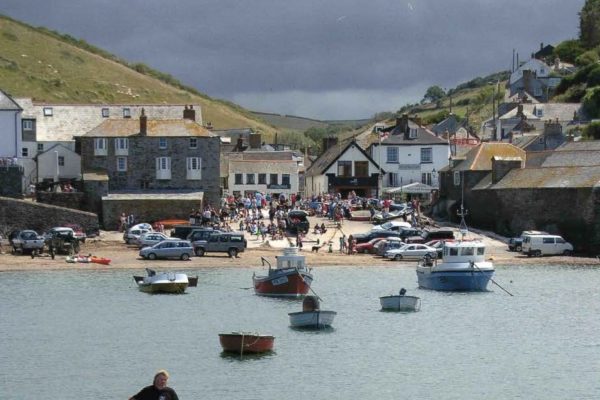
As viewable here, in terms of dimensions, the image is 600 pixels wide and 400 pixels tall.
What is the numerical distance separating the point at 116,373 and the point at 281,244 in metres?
38.6

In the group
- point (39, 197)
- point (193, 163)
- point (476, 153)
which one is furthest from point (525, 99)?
point (39, 197)

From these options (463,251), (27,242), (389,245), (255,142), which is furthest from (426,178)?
(463,251)

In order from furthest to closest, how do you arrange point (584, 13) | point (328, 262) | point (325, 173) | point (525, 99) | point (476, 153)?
point (584, 13)
point (525, 99)
point (325, 173)
point (476, 153)
point (328, 262)

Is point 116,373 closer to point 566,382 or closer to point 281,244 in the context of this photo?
point 566,382

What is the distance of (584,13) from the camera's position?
625 feet

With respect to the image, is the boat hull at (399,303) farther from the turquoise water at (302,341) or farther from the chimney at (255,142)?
the chimney at (255,142)

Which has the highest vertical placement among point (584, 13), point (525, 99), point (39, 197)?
point (584, 13)

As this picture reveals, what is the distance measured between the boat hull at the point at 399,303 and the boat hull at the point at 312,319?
6.05 meters

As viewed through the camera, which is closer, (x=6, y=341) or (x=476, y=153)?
(x=6, y=341)

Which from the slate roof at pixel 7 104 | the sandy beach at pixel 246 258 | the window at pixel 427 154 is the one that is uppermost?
the slate roof at pixel 7 104

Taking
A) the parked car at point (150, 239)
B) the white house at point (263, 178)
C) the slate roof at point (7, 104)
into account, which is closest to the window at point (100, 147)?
the slate roof at point (7, 104)

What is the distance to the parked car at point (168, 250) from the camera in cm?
7719

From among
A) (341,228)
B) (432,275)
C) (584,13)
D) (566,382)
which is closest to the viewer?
(566,382)

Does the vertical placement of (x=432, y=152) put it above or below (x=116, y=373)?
above
